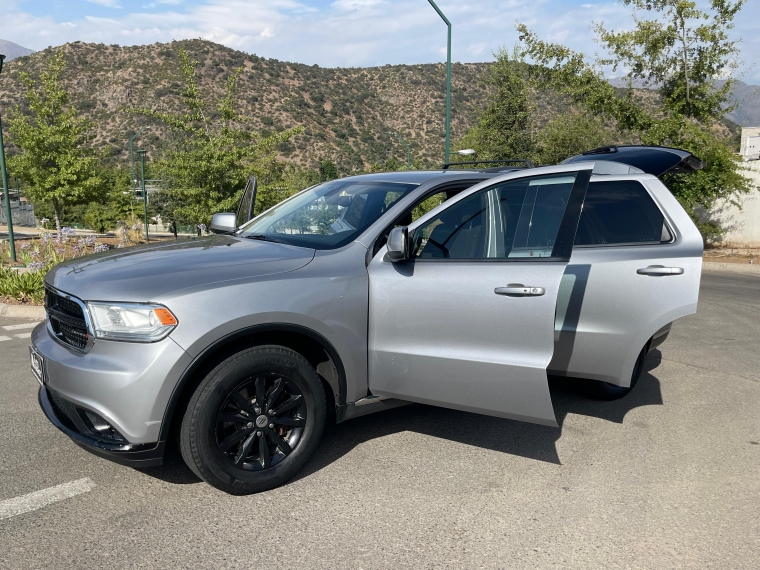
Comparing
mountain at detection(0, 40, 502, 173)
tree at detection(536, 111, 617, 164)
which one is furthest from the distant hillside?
tree at detection(536, 111, 617, 164)

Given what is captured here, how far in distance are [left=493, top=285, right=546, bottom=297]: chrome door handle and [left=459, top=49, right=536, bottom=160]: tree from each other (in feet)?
79.2

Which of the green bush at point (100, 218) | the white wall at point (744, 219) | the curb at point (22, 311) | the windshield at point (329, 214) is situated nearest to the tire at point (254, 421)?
the windshield at point (329, 214)

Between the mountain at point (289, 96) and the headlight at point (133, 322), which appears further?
the mountain at point (289, 96)

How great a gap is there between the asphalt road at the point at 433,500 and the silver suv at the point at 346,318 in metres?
0.30

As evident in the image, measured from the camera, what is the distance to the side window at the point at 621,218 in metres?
4.55

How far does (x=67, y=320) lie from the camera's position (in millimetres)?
3400

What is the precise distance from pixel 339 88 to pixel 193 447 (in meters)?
85.6

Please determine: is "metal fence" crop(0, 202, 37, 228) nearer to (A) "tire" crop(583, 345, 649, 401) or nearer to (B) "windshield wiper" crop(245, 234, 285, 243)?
(B) "windshield wiper" crop(245, 234, 285, 243)

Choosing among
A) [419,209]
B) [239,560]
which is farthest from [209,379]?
[419,209]

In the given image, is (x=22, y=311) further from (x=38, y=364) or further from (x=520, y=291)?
(x=520, y=291)

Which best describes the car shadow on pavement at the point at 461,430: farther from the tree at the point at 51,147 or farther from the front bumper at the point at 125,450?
the tree at the point at 51,147

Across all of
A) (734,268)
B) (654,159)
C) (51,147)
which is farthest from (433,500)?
(51,147)

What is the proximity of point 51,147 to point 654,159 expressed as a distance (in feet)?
76.9

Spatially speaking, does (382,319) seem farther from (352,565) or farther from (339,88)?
(339,88)
